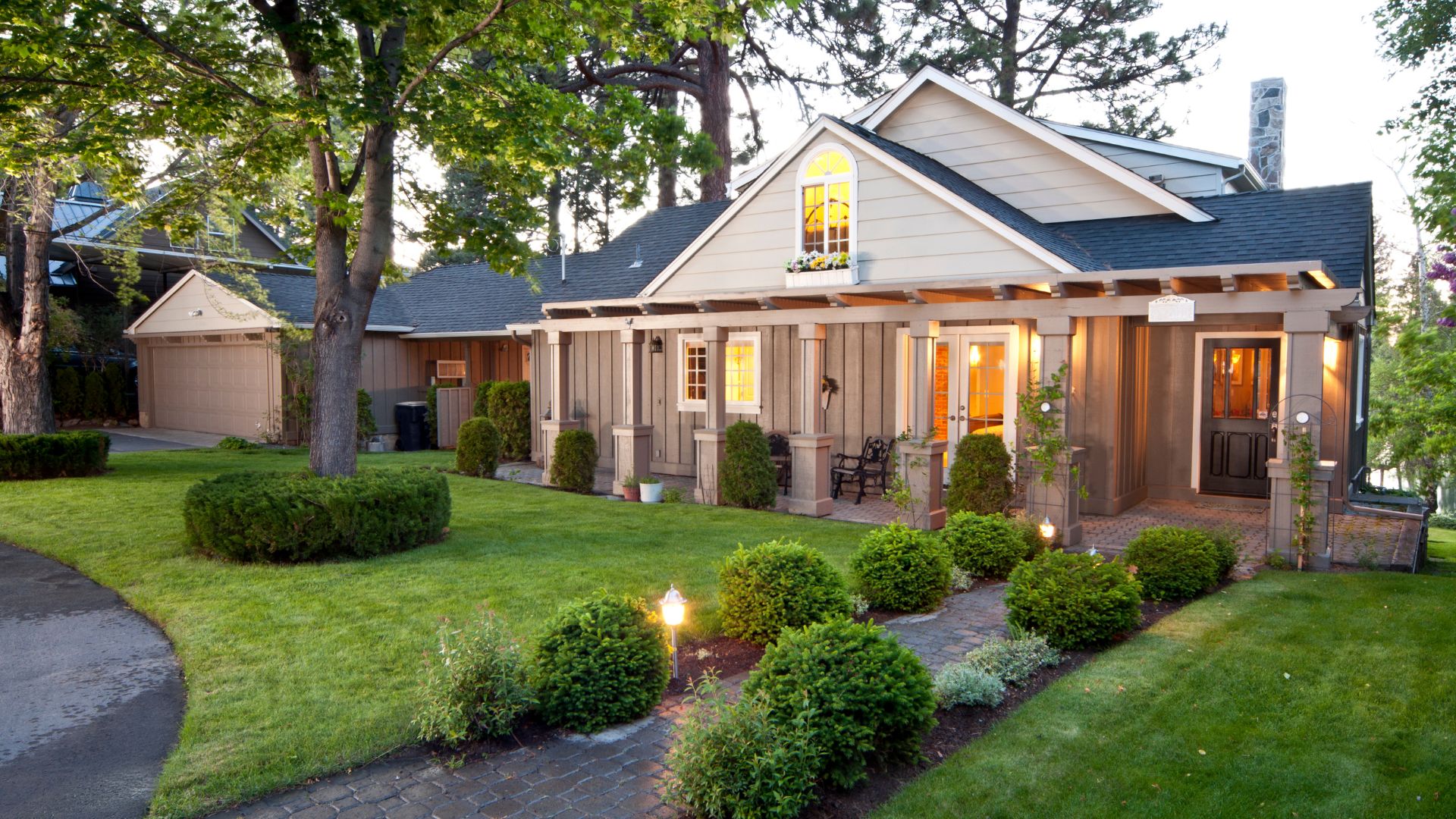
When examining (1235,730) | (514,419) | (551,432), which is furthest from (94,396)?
(1235,730)

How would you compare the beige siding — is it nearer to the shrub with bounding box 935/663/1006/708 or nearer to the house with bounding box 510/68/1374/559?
the house with bounding box 510/68/1374/559

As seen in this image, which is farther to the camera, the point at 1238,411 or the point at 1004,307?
the point at 1238,411

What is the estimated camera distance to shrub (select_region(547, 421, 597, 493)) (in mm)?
12961

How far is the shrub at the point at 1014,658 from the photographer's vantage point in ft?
16.9

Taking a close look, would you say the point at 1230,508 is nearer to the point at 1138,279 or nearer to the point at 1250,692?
the point at 1138,279

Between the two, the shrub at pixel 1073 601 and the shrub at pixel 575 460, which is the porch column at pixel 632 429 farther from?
the shrub at pixel 1073 601

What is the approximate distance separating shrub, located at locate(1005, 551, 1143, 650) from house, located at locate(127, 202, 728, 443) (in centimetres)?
1196

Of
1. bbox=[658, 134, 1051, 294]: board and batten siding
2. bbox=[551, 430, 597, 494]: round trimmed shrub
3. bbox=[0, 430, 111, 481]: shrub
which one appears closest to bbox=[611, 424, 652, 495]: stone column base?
bbox=[551, 430, 597, 494]: round trimmed shrub

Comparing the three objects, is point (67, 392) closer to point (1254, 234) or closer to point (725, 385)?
point (725, 385)

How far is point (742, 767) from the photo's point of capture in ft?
11.8

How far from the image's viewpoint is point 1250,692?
191 inches

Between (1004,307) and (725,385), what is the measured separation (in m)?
4.73

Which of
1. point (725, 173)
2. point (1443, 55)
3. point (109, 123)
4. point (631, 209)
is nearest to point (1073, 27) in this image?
point (1443, 55)

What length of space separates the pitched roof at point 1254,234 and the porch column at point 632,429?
5.83 metres
